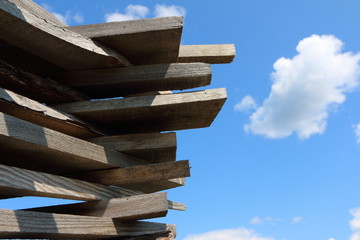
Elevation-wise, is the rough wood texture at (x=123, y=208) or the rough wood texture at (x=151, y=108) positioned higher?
the rough wood texture at (x=151, y=108)

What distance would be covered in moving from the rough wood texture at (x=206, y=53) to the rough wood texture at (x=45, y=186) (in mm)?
1326

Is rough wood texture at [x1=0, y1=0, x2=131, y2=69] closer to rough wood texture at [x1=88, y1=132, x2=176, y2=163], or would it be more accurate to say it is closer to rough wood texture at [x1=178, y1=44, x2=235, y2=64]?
rough wood texture at [x1=88, y1=132, x2=176, y2=163]

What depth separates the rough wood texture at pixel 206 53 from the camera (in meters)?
3.51

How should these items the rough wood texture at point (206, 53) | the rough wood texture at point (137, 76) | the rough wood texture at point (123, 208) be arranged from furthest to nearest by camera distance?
the rough wood texture at point (206, 53)
the rough wood texture at point (137, 76)
the rough wood texture at point (123, 208)

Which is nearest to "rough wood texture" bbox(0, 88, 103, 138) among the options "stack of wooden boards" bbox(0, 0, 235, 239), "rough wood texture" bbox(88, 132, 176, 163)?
"stack of wooden boards" bbox(0, 0, 235, 239)

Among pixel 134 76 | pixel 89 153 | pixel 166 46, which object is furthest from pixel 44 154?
pixel 166 46

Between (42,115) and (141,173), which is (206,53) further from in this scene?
(42,115)

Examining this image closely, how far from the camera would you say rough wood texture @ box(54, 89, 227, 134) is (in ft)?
9.24

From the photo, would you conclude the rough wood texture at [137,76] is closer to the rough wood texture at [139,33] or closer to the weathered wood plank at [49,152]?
the rough wood texture at [139,33]

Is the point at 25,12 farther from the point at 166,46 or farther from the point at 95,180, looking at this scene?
the point at 95,180

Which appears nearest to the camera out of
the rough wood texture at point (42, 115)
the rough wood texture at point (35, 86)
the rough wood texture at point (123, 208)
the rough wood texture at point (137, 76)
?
the rough wood texture at point (42, 115)

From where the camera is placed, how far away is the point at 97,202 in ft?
8.97

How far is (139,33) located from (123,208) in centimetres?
116

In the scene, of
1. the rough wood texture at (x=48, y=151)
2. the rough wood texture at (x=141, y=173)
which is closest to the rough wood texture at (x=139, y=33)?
the rough wood texture at (x=48, y=151)
